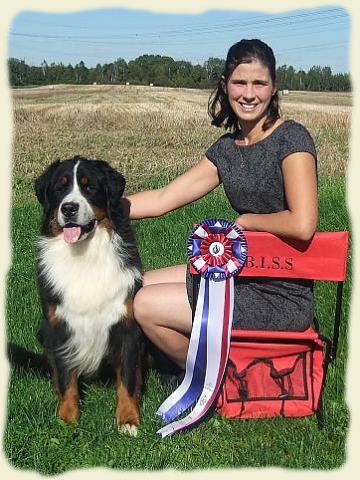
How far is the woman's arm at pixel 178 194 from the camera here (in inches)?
151

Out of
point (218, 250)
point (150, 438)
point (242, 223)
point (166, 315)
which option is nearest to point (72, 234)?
point (166, 315)

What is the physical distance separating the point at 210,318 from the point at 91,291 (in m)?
0.68

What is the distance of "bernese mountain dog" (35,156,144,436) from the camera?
343cm

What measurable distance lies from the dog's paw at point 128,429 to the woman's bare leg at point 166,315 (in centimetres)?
52

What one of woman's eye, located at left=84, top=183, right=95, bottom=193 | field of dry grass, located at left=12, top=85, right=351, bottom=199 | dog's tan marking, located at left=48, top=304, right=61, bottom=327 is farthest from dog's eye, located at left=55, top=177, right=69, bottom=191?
field of dry grass, located at left=12, top=85, right=351, bottom=199

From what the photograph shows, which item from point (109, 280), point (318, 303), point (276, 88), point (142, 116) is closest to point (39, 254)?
point (109, 280)

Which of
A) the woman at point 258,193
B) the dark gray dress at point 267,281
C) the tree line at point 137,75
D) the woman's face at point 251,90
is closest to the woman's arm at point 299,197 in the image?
the woman at point 258,193

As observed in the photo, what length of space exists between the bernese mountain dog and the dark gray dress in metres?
0.43

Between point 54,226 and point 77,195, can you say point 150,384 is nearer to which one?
point 54,226

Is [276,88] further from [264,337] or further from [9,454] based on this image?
[9,454]

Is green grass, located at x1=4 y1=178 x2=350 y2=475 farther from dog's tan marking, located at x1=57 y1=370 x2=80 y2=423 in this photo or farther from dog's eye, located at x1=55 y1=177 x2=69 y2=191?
dog's eye, located at x1=55 y1=177 x2=69 y2=191

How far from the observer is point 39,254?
3.58 m

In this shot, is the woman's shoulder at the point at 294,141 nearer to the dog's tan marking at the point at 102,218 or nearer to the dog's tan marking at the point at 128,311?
the dog's tan marking at the point at 102,218

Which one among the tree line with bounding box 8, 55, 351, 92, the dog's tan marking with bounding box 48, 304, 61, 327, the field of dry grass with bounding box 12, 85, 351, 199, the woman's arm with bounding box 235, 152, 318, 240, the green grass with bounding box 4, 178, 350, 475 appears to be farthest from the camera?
the tree line with bounding box 8, 55, 351, 92
